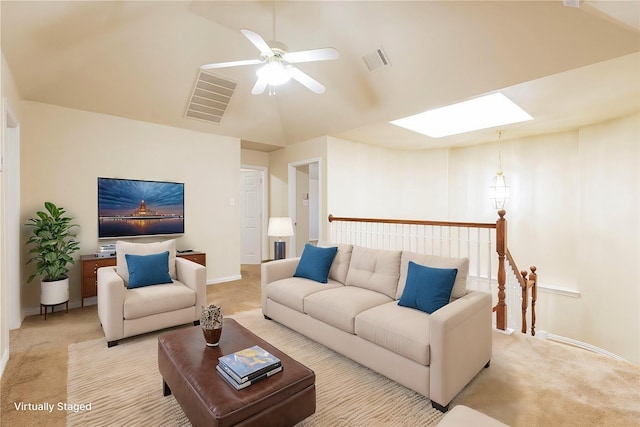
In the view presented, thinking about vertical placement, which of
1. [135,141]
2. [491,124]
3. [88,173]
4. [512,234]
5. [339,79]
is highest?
[339,79]

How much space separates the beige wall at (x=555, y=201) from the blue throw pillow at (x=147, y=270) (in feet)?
9.34

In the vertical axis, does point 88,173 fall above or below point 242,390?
above

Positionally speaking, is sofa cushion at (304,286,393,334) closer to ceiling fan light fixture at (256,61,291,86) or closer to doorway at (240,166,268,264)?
ceiling fan light fixture at (256,61,291,86)

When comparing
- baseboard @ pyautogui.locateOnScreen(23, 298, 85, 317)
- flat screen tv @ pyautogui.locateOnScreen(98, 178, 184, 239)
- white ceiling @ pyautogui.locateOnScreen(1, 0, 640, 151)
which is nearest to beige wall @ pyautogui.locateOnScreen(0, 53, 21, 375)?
white ceiling @ pyautogui.locateOnScreen(1, 0, 640, 151)

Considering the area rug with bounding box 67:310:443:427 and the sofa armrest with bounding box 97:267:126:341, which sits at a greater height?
the sofa armrest with bounding box 97:267:126:341

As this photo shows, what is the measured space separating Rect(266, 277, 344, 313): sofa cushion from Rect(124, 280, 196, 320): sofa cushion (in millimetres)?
857

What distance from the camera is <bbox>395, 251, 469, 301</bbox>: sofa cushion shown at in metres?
2.52

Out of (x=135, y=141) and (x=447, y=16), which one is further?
(x=135, y=141)

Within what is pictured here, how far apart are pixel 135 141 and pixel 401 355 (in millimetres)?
4554

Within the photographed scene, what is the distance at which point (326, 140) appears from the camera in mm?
5320

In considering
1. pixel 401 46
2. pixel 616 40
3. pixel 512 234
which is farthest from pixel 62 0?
pixel 512 234

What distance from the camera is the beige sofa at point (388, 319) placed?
199 cm

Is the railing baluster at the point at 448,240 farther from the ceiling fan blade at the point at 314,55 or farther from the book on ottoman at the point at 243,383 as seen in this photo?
the book on ottoman at the point at 243,383

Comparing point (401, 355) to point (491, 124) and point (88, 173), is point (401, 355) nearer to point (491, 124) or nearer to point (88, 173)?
point (491, 124)
